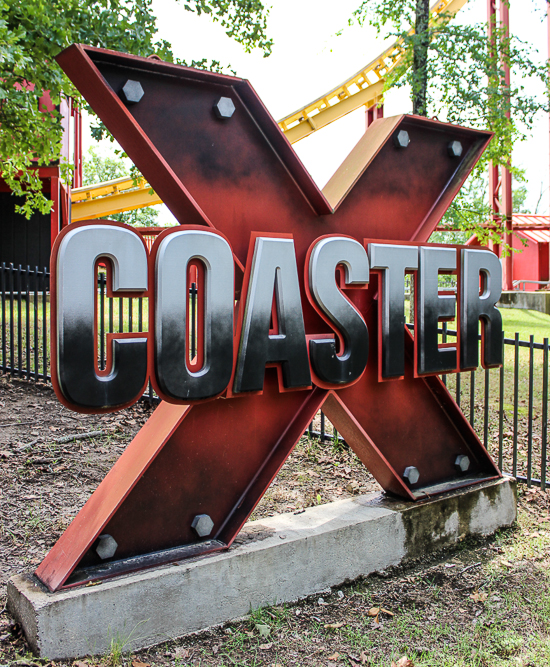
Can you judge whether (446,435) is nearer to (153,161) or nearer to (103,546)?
(103,546)

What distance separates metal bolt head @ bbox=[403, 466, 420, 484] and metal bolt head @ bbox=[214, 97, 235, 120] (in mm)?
2518

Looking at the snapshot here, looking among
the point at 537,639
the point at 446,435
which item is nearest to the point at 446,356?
the point at 446,435

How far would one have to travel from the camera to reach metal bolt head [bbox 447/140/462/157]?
4.04 meters

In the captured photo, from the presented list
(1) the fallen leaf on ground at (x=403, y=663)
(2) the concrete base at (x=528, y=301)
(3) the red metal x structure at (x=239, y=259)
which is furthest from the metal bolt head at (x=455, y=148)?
(2) the concrete base at (x=528, y=301)

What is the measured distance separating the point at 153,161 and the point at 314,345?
4.31 ft

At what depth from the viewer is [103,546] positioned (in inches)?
109

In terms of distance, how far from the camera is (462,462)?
414 centimetres

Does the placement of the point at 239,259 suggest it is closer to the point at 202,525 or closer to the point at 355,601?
the point at 202,525

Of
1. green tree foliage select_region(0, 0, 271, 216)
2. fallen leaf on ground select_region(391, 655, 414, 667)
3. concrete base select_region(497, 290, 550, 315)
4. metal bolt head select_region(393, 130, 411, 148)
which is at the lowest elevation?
fallen leaf on ground select_region(391, 655, 414, 667)

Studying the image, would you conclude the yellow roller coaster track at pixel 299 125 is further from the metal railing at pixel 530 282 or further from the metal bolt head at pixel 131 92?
the metal bolt head at pixel 131 92

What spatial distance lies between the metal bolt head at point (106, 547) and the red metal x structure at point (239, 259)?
0.03 meters

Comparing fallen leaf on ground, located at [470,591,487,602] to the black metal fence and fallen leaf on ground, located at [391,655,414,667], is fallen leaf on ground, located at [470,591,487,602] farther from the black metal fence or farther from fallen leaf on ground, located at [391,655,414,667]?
the black metal fence

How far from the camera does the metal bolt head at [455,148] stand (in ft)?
13.3

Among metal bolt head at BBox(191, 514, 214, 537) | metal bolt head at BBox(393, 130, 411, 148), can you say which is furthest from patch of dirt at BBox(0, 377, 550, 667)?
metal bolt head at BBox(393, 130, 411, 148)
